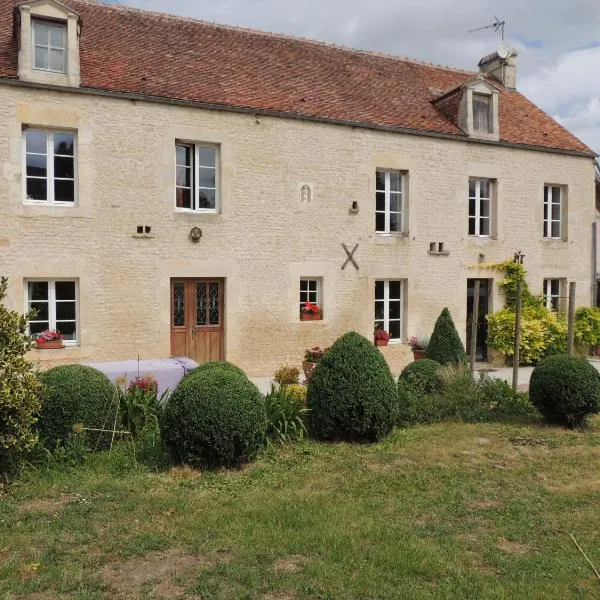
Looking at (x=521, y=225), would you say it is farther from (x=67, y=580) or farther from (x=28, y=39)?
(x=67, y=580)

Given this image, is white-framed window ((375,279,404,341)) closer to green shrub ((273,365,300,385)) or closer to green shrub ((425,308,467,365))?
green shrub ((425,308,467,365))

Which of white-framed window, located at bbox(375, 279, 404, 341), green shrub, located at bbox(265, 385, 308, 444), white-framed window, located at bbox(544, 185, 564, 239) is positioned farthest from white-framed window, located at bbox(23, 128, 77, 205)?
white-framed window, located at bbox(544, 185, 564, 239)

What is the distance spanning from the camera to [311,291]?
13.7 metres

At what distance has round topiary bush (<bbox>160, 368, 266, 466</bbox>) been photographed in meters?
6.28

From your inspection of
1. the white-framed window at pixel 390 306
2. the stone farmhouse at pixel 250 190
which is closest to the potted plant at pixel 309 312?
the stone farmhouse at pixel 250 190

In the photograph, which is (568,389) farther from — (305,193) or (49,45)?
(49,45)

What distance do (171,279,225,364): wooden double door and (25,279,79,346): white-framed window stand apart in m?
1.86

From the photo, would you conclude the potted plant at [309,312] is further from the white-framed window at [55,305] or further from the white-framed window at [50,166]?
the white-framed window at [50,166]

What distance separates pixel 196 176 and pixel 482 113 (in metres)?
7.55

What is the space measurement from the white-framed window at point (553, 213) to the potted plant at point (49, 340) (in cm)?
1250

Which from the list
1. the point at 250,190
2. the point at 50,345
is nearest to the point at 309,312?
the point at 250,190

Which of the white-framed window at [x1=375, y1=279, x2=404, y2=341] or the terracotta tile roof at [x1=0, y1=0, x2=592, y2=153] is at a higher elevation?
the terracotta tile roof at [x1=0, y1=0, x2=592, y2=153]

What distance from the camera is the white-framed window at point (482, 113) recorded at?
1530cm

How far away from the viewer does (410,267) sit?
1452cm
